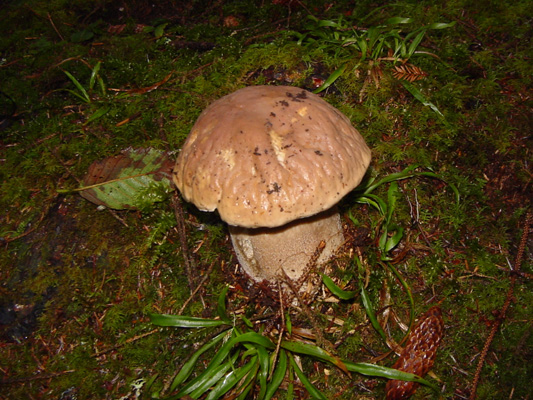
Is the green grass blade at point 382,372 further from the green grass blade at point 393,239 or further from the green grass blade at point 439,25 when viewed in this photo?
the green grass blade at point 439,25

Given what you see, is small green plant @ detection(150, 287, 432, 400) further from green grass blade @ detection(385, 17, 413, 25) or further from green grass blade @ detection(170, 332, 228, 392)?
green grass blade @ detection(385, 17, 413, 25)

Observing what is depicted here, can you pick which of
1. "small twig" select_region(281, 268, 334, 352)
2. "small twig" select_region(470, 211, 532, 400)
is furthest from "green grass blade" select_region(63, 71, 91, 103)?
"small twig" select_region(470, 211, 532, 400)

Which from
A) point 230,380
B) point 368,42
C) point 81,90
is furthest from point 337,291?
point 81,90

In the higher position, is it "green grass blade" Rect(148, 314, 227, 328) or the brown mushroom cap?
the brown mushroom cap

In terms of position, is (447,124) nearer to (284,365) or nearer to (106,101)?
(284,365)

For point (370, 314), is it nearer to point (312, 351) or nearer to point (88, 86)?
point (312, 351)

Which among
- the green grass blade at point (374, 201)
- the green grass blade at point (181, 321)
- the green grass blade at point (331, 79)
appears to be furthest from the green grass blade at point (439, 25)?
the green grass blade at point (181, 321)
